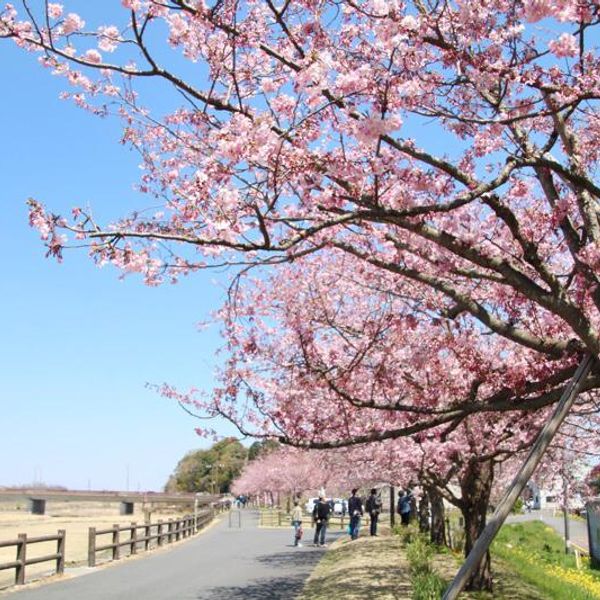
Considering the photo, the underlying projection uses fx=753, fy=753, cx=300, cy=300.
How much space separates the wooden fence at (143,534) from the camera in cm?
1880

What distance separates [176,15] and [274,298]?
6591 millimetres

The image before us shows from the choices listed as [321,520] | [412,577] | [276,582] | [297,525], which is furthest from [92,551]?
[321,520]

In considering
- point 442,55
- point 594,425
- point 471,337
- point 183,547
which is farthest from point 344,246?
point 183,547

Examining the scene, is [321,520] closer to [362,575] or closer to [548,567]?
[548,567]

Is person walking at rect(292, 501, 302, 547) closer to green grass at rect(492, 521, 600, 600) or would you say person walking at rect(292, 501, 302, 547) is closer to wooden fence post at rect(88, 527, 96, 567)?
green grass at rect(492, 521, 600, 600)

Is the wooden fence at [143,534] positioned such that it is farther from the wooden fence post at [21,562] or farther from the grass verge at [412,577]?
the grass verge at [412,577]

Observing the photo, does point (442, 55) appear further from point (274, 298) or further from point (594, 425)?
point (594, 425)

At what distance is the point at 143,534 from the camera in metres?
30.1

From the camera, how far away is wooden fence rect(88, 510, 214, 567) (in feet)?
61.7

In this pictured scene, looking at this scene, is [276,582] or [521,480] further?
[276,582]

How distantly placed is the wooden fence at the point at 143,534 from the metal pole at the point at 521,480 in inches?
551

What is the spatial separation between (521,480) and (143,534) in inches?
1031

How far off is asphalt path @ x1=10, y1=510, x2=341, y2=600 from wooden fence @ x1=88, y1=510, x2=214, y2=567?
586 mm

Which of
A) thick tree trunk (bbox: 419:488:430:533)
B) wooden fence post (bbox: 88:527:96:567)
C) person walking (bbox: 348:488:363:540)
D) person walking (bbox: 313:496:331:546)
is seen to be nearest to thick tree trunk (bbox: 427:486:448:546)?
person walking (bbox: 348:488:363:540)
